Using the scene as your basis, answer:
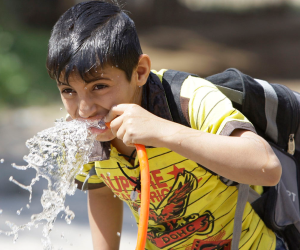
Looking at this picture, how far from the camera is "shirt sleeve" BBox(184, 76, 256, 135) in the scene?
114 cm

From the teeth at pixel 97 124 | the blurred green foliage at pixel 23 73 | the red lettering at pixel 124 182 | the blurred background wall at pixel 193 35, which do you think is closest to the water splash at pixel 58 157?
the teeth at pixel 97 124

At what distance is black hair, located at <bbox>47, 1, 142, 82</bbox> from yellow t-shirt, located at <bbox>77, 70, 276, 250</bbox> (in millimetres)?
189

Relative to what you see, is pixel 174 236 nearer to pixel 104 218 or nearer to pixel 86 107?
pixel 104 218

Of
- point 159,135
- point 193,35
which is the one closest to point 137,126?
point 159,135

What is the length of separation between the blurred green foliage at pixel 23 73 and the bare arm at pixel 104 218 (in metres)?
3.62

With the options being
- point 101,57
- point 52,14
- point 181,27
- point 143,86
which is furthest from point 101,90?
point 181,27

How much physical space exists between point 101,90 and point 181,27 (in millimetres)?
7249

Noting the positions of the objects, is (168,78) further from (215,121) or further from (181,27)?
(181,27)

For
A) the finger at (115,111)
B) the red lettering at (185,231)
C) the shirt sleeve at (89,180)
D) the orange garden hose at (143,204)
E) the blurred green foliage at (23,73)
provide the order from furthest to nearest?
the blurred green foliage at (23,73), the shirt sleeve at (89,180), the red lettering at (185,231), the finger at (115,111), the orange garden hose at (143,204)

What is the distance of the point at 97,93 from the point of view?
3.89ft

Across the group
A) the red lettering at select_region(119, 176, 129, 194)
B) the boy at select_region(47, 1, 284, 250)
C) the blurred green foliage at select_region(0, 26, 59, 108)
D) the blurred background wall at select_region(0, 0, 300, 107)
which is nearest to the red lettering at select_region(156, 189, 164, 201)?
the boy at select_region(47, 1, 284, 250)

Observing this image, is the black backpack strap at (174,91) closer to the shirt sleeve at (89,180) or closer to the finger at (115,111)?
the finger at (115,111)

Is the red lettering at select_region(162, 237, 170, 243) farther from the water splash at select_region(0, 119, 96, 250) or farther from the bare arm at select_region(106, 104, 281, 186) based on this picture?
the bare arm at select_region(106, 104, 281, 186)

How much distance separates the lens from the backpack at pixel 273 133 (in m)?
1.34
